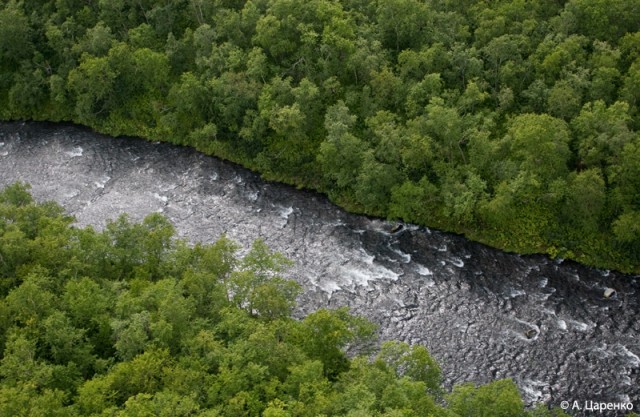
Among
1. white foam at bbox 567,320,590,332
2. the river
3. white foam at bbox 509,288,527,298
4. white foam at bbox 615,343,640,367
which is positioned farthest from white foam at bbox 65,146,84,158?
white foam at bbox 615,343,640,367

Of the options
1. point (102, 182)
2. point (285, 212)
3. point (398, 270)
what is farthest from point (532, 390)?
point (102, 182)

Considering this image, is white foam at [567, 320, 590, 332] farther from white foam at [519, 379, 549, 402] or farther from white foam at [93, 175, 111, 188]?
white foam at [93, 175, 111, 188]

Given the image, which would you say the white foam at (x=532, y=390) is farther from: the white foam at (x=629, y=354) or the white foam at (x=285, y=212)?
the white foam at (x=285, y=212)

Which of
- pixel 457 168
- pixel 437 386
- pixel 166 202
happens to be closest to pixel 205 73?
pixel 166 202

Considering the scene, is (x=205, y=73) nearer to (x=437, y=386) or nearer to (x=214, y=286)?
(x=214, y=286)

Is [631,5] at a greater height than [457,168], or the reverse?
[631,5]

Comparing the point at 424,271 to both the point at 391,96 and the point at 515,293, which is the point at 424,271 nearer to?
the point at 515,293
